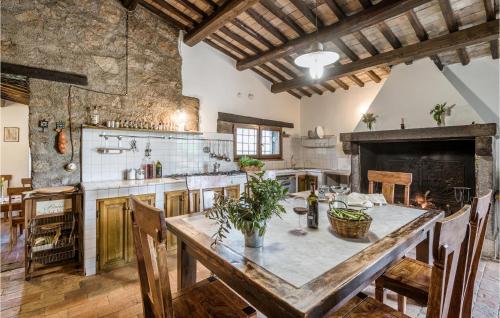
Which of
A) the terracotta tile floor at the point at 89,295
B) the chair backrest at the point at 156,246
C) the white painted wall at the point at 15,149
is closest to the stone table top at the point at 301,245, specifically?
the chair backrest at the point at 156,246

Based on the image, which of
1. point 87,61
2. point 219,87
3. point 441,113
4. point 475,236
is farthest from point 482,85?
point 87,61

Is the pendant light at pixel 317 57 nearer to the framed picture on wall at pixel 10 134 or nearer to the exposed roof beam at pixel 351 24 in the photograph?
the exposed roof beam at pixel 351 24

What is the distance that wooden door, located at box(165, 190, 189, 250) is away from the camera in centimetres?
300

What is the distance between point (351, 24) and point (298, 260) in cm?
298

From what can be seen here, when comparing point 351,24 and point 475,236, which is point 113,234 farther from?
point 351,24

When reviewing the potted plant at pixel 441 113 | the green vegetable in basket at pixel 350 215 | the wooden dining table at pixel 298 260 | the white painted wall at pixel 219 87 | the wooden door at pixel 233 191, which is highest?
the white painted wall at pixel 219 87

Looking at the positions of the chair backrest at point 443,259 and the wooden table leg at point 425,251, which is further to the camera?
the wooden table leg at point 425,251

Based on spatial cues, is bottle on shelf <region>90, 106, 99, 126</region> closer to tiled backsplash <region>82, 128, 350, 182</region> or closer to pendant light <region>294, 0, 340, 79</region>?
tiled backsplash <region>82, 128, 350, 182</region>

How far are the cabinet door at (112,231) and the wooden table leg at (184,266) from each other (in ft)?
4.88

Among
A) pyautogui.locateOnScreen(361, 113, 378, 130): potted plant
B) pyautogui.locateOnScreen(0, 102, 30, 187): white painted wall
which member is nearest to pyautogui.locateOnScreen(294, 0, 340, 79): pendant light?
pyautogui.locateOnScreen(361, 113, 378, 130): potted plant

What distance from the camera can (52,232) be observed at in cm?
265

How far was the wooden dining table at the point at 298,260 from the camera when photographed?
2.64ft

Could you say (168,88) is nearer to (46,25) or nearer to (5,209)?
(46,25)

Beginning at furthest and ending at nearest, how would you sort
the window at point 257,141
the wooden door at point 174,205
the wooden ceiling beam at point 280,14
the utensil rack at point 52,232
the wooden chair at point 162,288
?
the window at point 257,141 < the wooden ceiling beam at point 280,14 < the wooden door at point 174,205 < the utensil rack at point 52,232 < the wooden chair at point 162,288
